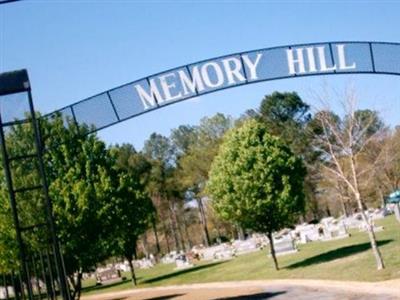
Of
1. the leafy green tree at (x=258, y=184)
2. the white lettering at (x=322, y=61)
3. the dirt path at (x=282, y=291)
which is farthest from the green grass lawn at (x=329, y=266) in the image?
the white lettering at (x=322, y=61)

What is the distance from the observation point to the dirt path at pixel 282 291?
642 inches

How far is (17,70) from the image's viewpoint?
336 inches

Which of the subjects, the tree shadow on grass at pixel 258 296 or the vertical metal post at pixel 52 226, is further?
the tree shadow on grass at pixel 258 296

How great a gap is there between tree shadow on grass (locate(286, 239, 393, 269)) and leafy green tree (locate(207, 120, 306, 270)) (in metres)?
1.45

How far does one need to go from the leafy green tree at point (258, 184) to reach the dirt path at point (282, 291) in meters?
3.78

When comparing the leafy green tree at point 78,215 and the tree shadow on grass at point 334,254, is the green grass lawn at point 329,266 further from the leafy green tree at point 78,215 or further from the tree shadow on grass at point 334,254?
the leafy green tree at point 78,215

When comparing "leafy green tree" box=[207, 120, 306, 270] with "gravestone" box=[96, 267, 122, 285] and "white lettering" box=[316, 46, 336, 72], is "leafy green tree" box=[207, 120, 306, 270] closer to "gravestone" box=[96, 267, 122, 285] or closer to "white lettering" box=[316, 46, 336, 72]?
"white lettering" box=[316, 46, 336, 72]

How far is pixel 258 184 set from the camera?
28609 mm

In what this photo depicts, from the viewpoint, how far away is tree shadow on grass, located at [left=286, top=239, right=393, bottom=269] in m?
27.3

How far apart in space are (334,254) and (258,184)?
542cm

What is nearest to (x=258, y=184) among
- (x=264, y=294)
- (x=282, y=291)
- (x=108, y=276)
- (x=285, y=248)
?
(x=264, y=294)

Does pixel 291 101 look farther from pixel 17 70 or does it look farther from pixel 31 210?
pixel 17 70

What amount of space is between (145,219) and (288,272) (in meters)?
11.7

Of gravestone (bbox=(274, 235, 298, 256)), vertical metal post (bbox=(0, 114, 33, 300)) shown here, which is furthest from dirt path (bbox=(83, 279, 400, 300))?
vertical metal post (bbox=(0, 114, 33, 300))
